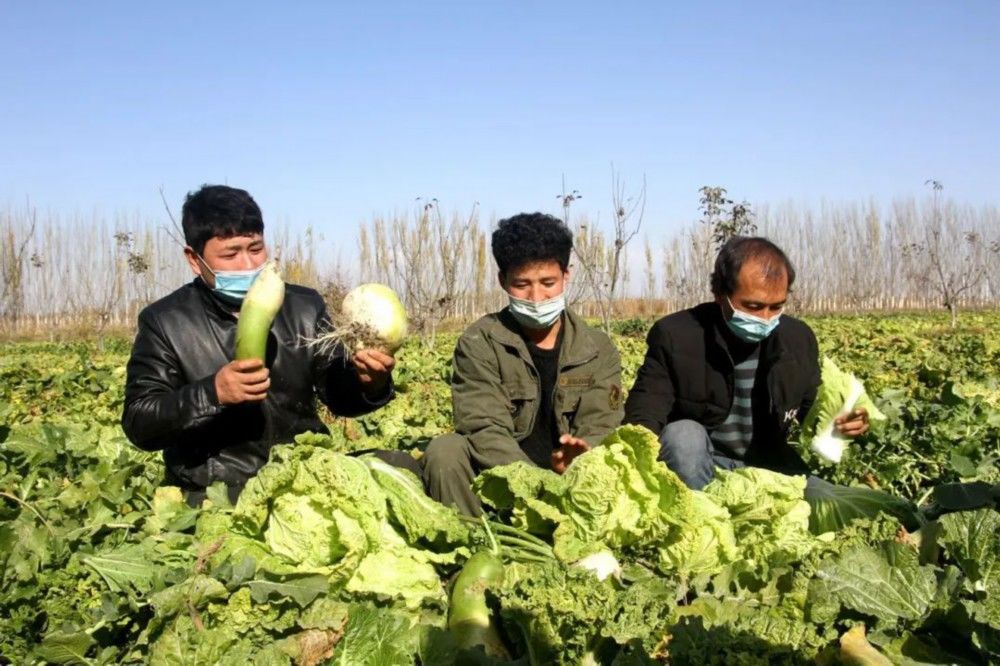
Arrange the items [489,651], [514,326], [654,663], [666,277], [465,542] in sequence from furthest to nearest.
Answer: [666,277] < [514,326] < [465,542] < [489,651] < [654,663]

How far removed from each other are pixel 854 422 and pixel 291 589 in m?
2.60

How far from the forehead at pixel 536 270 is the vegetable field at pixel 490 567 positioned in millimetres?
1028

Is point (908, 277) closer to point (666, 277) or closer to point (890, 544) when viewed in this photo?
point (666, 277)

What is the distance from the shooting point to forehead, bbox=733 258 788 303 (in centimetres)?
368

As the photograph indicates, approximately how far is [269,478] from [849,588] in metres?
1.92

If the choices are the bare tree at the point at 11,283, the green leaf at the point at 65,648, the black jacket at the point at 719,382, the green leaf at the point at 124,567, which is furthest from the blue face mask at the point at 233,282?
the bare tree at the point at 11,283

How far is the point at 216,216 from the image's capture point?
354 centimetres

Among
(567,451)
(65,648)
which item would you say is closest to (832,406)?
(567,451)

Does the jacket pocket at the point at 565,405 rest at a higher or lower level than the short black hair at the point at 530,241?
lower

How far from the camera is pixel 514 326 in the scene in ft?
13.2

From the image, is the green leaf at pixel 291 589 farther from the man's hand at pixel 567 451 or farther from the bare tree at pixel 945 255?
the bare tree at pixel 945 255

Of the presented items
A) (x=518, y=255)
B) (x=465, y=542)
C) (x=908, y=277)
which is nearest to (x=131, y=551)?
(x=465, y=542)

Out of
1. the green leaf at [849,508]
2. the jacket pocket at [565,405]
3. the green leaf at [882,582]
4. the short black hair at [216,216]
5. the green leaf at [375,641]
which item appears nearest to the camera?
the green leaf at [375,641]

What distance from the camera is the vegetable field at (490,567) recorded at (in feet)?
7.64
